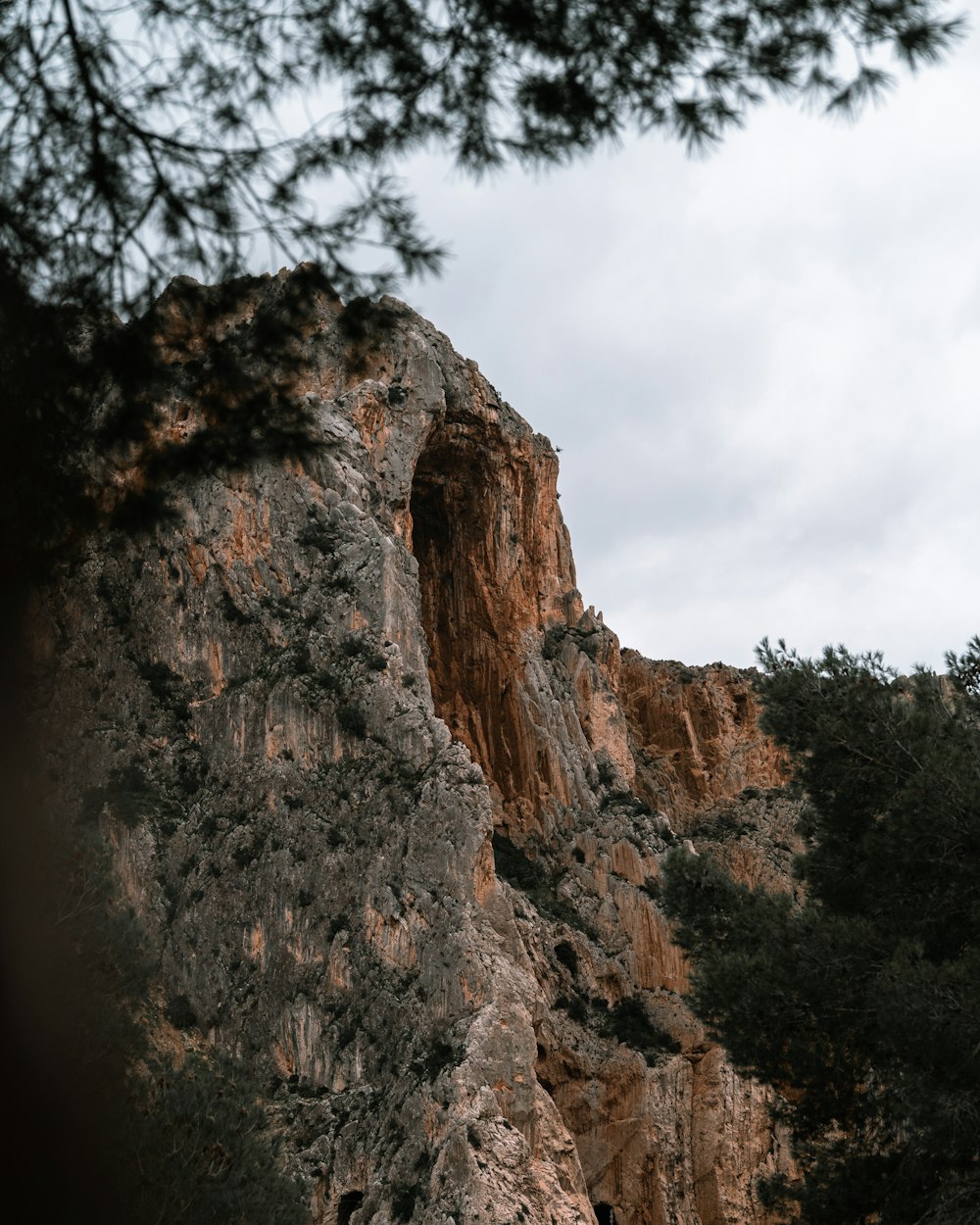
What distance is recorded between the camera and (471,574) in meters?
44.8

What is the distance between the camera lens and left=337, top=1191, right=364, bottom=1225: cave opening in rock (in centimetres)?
2733

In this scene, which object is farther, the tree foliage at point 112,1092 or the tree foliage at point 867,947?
the tree foliage at point 112,1092

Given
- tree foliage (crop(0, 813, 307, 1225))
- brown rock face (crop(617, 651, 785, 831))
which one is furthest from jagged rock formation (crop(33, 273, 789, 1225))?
tree foliage (crop(0, 813, 307, 1225))

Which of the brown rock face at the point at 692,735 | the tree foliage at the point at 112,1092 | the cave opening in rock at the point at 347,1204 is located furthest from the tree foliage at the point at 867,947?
the brown rock face at the point at 692,735

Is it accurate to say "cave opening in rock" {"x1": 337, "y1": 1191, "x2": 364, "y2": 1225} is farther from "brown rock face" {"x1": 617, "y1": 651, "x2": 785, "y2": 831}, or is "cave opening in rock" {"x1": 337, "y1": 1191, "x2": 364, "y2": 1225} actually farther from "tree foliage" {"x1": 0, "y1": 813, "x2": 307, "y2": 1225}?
"brown rock face" {"x1": 617, "y1": 651, "x2": 785, "y2": 831}

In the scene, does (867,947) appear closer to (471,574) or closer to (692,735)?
(471,574)

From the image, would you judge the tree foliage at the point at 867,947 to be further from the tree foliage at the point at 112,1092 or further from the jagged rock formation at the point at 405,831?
the jagged rock formation at the point at 405,831

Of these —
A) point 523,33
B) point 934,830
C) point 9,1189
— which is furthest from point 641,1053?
point 523,33

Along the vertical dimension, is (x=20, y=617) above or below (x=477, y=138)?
below

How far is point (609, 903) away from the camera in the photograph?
131 ft

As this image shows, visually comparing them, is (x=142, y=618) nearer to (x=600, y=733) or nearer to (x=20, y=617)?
(x=600, y=733)

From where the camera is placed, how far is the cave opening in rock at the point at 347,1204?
27.3 metres

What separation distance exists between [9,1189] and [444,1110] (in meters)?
17.1

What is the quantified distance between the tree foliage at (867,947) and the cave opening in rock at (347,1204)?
43.9ft
